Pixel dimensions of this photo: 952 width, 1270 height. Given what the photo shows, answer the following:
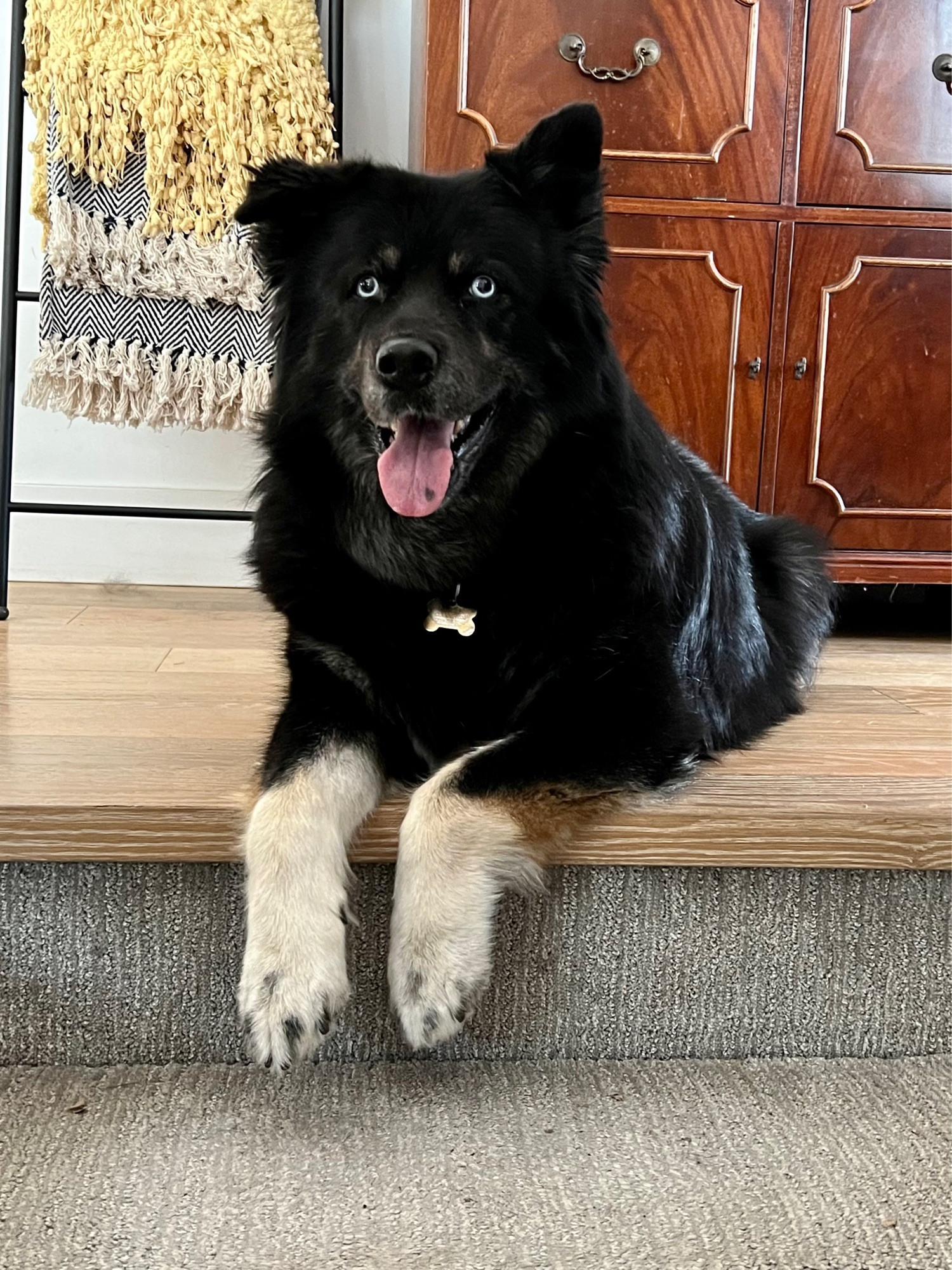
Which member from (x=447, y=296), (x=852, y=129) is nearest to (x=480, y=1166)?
(x=447, y=296)

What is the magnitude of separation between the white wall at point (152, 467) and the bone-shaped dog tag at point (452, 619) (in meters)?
2.02

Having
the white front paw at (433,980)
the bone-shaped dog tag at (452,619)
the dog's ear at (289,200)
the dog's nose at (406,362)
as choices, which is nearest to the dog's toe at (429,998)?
the white front paw at (433,980)

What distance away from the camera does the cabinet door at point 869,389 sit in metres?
2.70

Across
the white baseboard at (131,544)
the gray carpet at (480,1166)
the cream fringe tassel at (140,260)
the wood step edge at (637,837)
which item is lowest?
the gray carpet at (480,1166)

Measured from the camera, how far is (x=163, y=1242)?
1020 millimetres

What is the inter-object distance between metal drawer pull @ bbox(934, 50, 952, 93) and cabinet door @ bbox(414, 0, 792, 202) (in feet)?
1.13

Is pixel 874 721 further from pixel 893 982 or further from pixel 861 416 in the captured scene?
pixel 861 416

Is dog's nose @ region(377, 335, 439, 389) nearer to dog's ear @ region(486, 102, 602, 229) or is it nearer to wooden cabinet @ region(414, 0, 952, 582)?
dog's ear @ region(486, 102, 602, 229)

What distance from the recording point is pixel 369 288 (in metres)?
1.52

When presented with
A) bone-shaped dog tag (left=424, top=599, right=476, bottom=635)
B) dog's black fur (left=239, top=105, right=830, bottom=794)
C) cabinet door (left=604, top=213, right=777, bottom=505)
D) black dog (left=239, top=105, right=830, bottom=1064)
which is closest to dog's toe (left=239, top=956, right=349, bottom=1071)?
black dog (left=239, top=105, right=830, bottom=1064)

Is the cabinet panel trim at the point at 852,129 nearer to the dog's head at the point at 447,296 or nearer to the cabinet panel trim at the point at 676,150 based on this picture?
the cabinet panel trim at the point at 676,150

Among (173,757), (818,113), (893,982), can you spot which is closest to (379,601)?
(173,757)

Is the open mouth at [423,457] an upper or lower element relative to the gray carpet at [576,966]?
upper

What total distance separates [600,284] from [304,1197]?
46.4 inches
